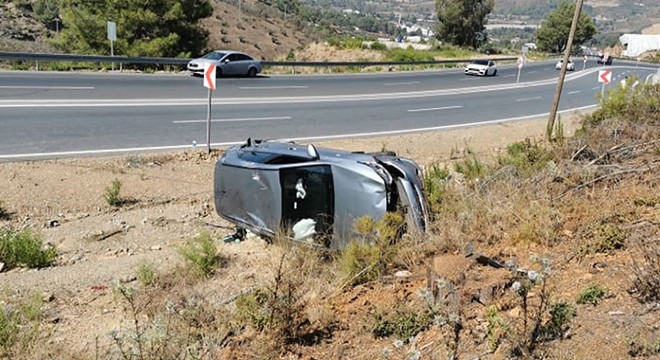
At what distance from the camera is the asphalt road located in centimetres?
1442

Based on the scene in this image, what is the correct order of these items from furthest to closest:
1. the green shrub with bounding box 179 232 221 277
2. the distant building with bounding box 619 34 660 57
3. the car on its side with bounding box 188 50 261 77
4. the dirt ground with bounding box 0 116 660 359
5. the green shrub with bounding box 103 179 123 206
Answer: the distant building with bounding box 619 34 660 57 → the car on its side with bounding box 188 50 261 77 → the green shrub with bounding box 103 179 123 206 → the green shrub with bounding box 179 232 221 277 → the dirt ground with bounding box 0 116 660 359

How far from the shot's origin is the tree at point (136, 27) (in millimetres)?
34844

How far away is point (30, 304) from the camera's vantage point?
6215mm

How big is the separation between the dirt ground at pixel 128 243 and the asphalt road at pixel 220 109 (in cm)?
144

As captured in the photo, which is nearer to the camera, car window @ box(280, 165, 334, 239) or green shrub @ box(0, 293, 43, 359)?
green shrub @ box(0, 293, 43, 359)

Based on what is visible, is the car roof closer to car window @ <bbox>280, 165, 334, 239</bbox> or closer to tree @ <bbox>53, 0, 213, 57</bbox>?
car window @ <bbox>280, 165, 334, 239</bbox>

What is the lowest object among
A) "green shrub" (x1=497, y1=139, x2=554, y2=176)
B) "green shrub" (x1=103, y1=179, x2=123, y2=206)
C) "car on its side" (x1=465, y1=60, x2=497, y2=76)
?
"green shrub" (x1=103, y1=179, x2=123, y2=206)

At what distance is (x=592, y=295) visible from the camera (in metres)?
5.06

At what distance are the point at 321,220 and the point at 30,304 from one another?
3493 mm

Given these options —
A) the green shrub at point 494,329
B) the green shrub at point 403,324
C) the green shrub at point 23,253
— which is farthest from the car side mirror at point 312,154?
the green shrub at point 494,329

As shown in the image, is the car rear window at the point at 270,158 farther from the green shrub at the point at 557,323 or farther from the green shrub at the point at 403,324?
the green shrub at the point at 557,323

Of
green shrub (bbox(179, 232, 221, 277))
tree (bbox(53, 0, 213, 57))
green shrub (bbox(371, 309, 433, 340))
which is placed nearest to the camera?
green shrub (bbox(371, 309, 433, 340))

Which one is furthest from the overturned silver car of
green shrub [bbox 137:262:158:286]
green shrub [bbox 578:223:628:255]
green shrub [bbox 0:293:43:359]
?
green shrub [bbox 0:293:43:359]

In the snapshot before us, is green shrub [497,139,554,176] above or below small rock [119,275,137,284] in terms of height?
above
